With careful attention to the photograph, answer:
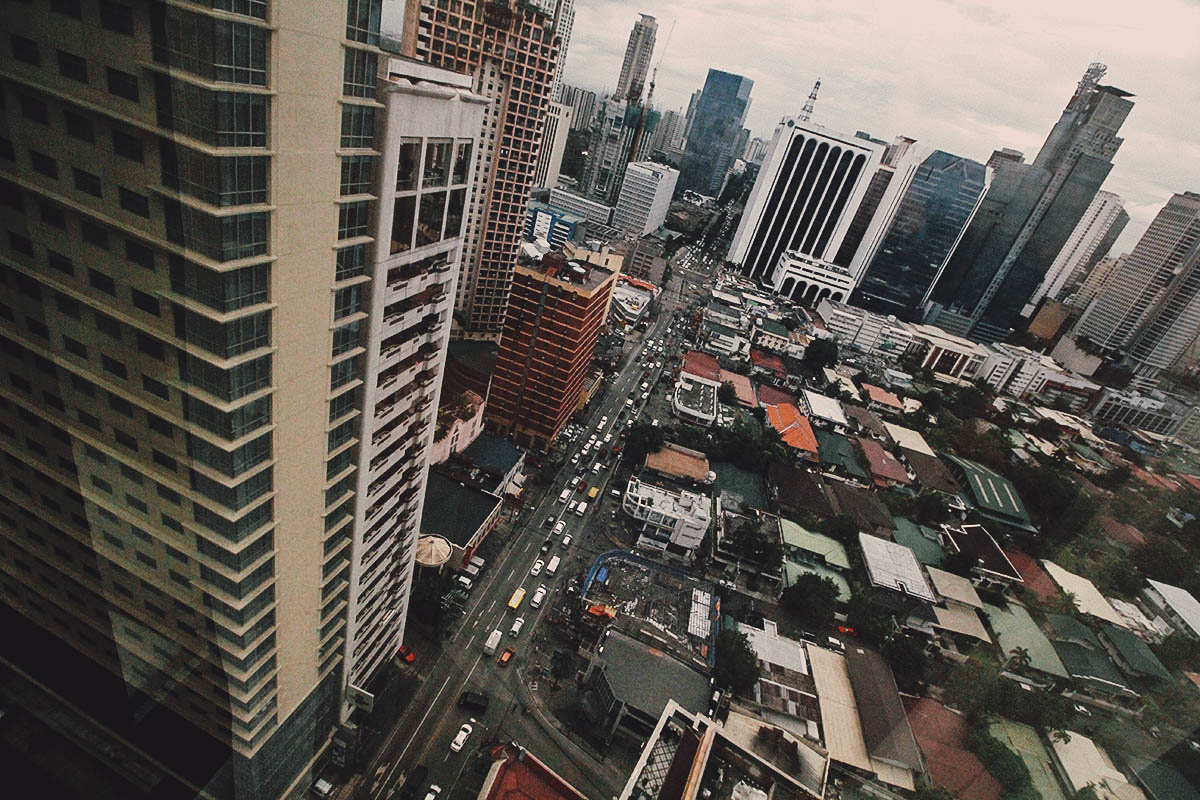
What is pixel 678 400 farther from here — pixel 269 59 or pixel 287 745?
pixel 269 59

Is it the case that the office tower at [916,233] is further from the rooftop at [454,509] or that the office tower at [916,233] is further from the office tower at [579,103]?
the rooftop at [454,509]

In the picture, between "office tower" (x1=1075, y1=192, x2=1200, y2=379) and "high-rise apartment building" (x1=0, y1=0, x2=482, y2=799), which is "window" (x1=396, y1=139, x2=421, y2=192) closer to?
"high-rise apartment building" (x1=0, y1=0, x2=482, y2=799)

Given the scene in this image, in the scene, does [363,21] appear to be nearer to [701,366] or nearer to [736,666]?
[736,666]

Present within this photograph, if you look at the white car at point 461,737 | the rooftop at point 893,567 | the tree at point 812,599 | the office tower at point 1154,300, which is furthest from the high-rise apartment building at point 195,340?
the office tower at point 1154,300

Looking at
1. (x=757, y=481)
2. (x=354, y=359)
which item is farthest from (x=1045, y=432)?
(x=354, y=359)

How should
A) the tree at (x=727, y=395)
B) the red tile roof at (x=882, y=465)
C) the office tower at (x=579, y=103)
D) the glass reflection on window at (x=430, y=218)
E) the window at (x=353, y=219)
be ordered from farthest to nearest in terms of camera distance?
1. the office tower at (x=579, y=103)
2. the tree at (x=727, y=395)
3. the red tile roof at (x=882, y=465)
4. the glass reflection on window at (x=430, y=218)
5. the window at (x=353, y=219)

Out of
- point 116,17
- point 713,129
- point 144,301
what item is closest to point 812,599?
point 144,301
